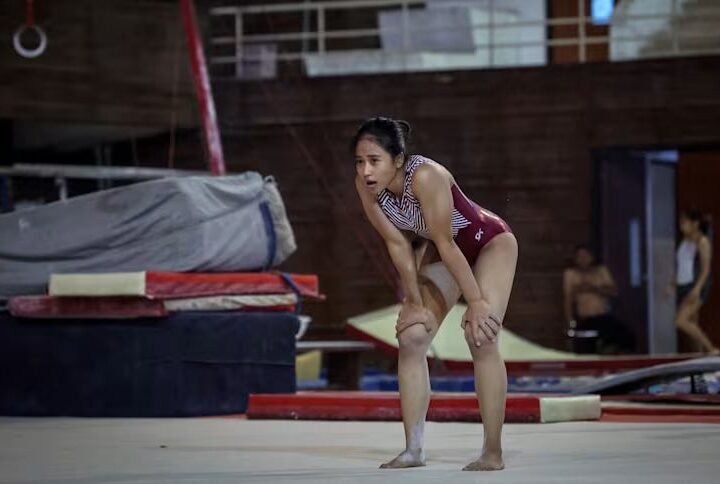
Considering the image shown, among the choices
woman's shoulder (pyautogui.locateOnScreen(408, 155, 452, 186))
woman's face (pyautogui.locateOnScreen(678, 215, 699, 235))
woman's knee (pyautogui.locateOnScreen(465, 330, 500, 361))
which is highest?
woman's shoulder (pyautogui.locateOnScreen(408, 155, 452, 186))

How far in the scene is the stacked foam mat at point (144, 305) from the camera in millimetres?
7305

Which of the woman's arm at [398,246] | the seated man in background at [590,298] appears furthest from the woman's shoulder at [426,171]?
the seated man in background at [590,298]

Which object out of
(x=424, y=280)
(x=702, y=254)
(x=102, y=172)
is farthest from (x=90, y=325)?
(x=702, y=254)

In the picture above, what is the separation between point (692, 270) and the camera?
40.1 ft

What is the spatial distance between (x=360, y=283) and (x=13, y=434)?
798 centimetres

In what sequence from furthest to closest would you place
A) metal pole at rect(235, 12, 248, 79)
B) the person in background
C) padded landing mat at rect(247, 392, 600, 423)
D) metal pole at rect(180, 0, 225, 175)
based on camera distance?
metal pole at rect(235, 12, 248, 79), the person in background, metal pole at rect(180, 0, 225, 175), padded landing mat at rect(247, 392, 600, 423)

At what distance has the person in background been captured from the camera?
12133 mm

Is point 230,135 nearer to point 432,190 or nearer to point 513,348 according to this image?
point 513,348

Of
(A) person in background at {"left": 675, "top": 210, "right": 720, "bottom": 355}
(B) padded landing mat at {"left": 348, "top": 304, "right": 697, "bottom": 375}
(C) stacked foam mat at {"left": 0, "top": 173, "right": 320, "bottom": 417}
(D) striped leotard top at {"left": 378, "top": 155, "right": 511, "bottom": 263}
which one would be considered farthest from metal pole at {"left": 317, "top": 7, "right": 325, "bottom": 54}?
(D) striped leotard top at {"left": 378, "top": 155, "right": 511, "bottom": 263}

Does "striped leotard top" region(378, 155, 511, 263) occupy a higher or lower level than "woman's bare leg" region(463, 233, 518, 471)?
higher

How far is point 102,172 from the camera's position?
9.62 meters

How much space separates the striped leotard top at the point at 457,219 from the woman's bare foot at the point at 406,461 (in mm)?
651

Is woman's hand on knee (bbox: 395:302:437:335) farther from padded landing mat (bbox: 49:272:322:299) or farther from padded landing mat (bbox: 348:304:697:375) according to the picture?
padded landing mat (bbox: 348:304:697:375)

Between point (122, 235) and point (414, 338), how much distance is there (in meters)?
3.41
